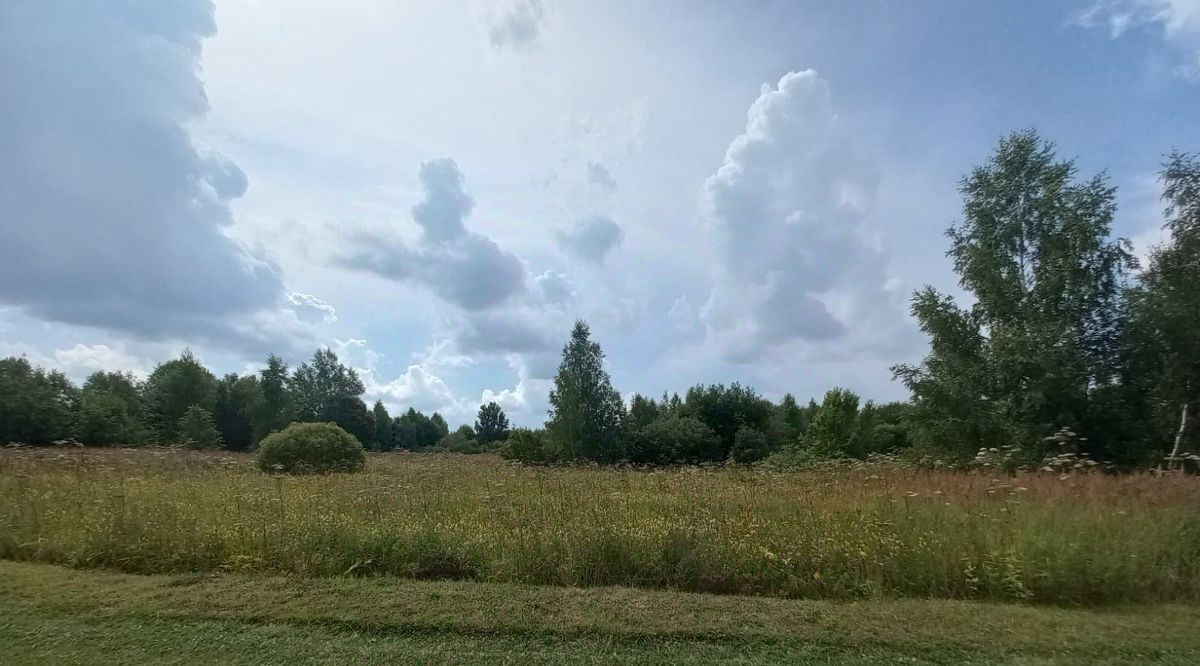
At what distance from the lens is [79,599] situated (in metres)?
5.11

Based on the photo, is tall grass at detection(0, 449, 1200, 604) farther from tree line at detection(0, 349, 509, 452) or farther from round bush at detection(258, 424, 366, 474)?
tree line at detection(0, 349, 509, 452)

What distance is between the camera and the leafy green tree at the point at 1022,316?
17.0m

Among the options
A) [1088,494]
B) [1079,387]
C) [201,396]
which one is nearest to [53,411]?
[201,396]

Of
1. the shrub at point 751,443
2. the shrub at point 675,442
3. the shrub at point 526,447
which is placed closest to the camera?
the shrub at point 526,447

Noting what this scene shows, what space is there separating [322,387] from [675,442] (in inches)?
1696

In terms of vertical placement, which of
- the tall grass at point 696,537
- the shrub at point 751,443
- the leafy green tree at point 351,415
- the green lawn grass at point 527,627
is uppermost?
the leafy green tree at point 351,415

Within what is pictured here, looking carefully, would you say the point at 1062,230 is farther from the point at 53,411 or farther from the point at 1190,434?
the point at 53,411

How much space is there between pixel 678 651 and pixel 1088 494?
6.35 metres

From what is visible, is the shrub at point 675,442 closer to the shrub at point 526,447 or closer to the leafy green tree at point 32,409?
the shrub at point 526,447

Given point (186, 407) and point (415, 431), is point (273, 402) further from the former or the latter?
point (415, 431)

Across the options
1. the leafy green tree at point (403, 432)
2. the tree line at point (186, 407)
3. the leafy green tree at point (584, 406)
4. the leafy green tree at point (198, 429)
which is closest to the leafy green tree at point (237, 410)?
the tree line at point (186, 407)

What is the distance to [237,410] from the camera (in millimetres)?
56969

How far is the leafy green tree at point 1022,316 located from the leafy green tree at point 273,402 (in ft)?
176

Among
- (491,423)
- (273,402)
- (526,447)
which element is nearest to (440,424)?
(491,423)
